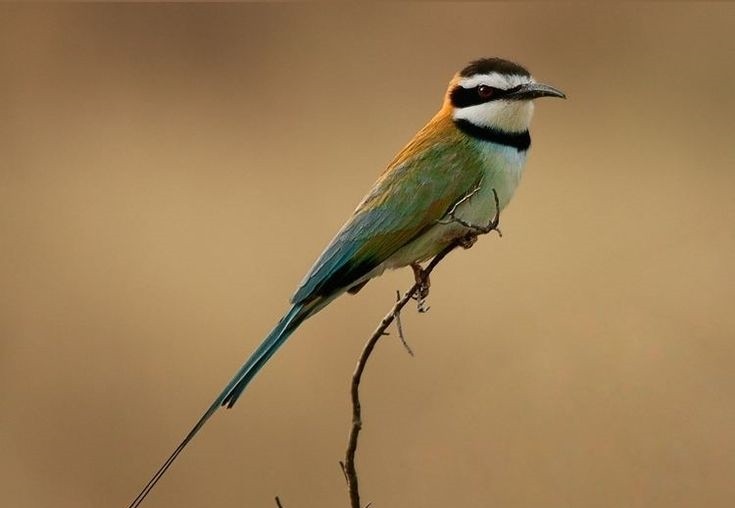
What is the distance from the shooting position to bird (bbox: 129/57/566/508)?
1.63 m

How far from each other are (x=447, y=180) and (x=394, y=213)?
Answer: 0.11 m

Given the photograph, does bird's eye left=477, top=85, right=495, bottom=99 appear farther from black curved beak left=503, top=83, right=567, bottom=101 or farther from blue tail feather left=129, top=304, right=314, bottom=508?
blue tail feather left=129, top=304, right=314, bottom=508

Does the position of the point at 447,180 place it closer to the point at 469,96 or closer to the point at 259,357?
the point at 469,96

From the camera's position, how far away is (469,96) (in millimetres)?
1780

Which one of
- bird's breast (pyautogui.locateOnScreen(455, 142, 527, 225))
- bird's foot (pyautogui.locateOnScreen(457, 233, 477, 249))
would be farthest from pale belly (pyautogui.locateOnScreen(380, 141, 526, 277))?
bird's foot (pyautogui.locateOnScreen(457, 233, 477, 249))

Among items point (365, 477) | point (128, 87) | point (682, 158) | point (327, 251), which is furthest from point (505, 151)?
point (128, 87)

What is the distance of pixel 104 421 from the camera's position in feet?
8.84

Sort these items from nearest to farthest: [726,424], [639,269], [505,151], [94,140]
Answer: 1. [505,151]
2. [726,424]
3. [639,269]
4. [94,140]

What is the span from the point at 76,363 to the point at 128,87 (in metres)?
0.77

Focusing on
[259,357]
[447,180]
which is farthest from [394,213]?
[259,357]

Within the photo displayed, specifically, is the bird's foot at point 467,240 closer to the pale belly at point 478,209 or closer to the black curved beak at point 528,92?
the pale belly at point 478,209

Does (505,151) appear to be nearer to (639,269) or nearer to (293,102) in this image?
(639,269)

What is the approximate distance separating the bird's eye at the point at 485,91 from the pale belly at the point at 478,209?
0.08 m

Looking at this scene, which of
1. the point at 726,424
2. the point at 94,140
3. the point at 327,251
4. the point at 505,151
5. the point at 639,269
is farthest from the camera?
the point at 94,140
